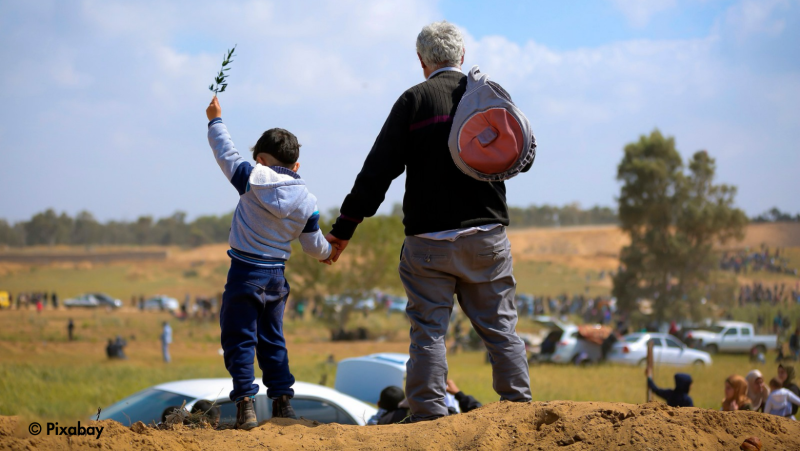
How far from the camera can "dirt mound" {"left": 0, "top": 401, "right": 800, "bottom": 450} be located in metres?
2.83

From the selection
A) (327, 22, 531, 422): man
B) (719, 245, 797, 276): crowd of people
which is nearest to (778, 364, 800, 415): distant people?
(327, 22, 531, 422): man

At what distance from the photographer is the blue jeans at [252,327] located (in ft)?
11.5

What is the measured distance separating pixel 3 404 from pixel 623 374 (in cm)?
1567

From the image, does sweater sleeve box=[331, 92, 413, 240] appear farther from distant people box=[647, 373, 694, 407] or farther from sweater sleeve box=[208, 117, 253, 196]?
distant people box=[647, 373, 694, 407]

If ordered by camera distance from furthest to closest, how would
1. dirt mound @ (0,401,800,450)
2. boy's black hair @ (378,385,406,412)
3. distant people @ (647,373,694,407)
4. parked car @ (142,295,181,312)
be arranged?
parked car @ (142,295,181,312) < distant people @ (647,373,694,407) < boy's black hair @ (378,385,406,412) < dirt mound @ (0,401,800,450)

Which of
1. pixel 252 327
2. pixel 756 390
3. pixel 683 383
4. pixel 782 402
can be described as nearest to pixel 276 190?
pixel 252 327

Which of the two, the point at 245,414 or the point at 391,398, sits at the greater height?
the point at 245,414

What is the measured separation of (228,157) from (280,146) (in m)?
0.29

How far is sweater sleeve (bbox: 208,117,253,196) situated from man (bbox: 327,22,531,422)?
1.96ft

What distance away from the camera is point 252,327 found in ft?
11.7

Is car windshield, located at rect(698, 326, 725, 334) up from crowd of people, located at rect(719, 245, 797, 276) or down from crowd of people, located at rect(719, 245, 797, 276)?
down

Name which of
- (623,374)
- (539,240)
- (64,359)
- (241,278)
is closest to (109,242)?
(539,240)

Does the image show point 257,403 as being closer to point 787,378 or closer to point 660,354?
point 787,378

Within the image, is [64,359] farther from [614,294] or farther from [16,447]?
[614,294]
